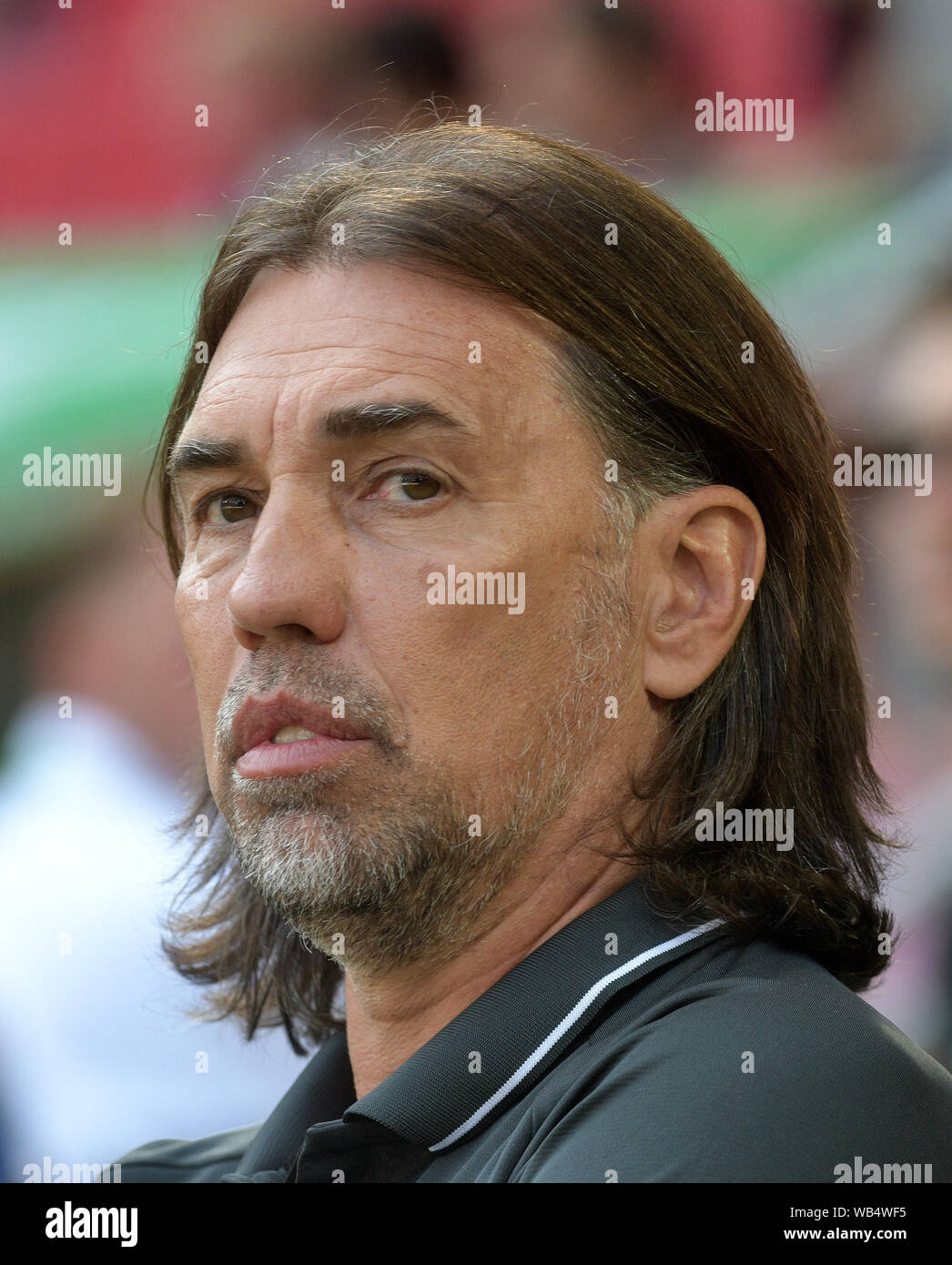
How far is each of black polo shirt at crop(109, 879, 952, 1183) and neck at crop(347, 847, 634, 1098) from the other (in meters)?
0.08

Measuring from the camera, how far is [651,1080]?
1.54 m

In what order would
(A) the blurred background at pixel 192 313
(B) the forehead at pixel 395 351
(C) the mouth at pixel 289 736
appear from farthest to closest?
(A) the blurred background at pixel 192 313, (B) the forehead at pixel 395 351, (C) the mouth at pixel 289 736

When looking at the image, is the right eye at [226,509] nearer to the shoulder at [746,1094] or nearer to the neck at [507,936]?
the neck at [507,936]

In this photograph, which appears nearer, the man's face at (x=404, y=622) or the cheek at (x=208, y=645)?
the man's face at (x=404, y=622)

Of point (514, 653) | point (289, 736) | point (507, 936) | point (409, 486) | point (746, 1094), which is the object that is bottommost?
point (746, 1094)

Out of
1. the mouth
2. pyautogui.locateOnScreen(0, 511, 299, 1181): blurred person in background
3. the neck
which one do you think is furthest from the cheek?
pyautogui.locateOnScreen(0, 511, 299, 1181): blurred person in background

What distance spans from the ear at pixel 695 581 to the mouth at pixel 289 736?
46 cm

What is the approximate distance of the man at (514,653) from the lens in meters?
1.81

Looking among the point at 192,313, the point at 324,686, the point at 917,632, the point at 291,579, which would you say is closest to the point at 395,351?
the point at 291,579

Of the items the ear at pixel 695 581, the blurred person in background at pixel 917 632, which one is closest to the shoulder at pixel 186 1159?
the ear at pixel 695 581

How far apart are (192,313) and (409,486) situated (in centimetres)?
210

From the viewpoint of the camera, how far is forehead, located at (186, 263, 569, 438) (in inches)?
77.5

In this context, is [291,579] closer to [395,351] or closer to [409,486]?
[409,486]

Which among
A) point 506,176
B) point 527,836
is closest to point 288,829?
point 527,836
